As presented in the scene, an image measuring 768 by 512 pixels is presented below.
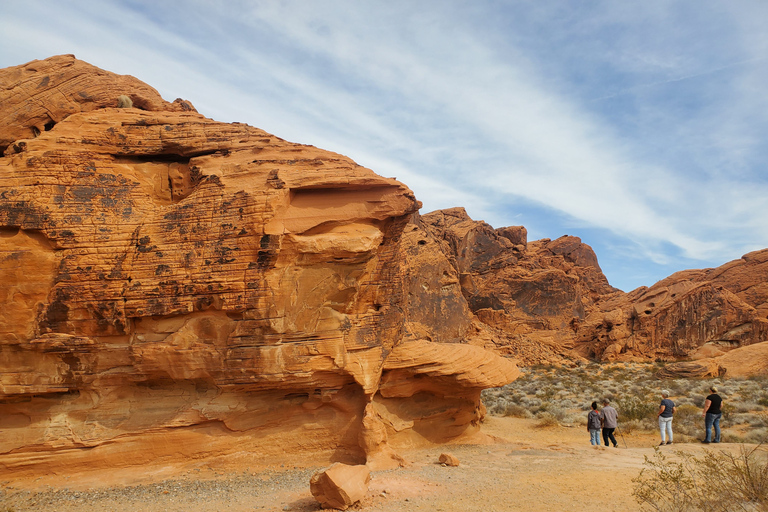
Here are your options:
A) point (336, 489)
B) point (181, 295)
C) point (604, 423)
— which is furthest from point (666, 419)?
point (181, 295)

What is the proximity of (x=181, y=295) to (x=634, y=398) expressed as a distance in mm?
17406

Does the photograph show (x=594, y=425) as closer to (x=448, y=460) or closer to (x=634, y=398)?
(x=448, y=460)

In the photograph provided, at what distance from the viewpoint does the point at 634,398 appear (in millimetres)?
18562

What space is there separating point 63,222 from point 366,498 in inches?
316

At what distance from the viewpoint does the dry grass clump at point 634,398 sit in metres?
13.7

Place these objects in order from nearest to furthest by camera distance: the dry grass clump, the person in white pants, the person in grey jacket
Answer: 1. the person in white pants
2. the person in grey jacket
3. the dry grass clump

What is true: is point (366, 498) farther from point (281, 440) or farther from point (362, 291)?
point (362, 291)

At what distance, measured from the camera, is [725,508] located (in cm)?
615

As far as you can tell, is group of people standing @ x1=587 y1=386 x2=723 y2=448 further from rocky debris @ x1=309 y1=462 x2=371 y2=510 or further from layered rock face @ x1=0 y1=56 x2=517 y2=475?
rocky debris @ x1=309 y1=462 x2=371 y2=510

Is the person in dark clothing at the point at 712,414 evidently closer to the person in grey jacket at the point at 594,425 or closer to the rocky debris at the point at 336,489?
the person in grey jacket at the point at 594,425

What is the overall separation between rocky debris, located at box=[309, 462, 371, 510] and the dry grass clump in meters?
9.59

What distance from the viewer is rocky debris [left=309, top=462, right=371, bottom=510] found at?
7.07 metres

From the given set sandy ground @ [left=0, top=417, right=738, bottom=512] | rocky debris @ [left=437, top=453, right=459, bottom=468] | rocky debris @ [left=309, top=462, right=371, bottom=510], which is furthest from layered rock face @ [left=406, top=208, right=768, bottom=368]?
rocky debris @ [left=309, top=462, right=371, bottom=510]

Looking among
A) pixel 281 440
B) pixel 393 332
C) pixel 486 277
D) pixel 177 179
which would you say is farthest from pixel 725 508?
pixel 486 277
